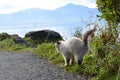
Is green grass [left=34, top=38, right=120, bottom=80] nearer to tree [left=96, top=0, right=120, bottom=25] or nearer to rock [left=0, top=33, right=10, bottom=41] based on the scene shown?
tree [left=96, top=0, right=120, bottom=25]

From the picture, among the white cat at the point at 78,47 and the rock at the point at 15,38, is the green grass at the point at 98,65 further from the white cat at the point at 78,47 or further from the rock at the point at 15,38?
the rock at the point at 15,38

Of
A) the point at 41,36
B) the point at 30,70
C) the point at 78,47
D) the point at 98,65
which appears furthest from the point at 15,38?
the point at 98,65

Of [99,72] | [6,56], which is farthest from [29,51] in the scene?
[99,72]

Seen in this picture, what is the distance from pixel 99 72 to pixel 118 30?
1.45 m

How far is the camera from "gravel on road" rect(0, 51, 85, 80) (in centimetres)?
1084

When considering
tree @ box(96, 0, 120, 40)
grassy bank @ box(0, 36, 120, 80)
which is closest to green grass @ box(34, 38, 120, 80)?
grassy bank @ box(0, 36, 120, 80)

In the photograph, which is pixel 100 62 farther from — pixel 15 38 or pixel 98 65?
pixel 15 38

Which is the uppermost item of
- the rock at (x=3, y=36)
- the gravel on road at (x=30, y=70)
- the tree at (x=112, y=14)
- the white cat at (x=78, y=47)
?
the tree at (x=112, y=14)

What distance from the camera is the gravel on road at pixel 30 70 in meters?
10.8

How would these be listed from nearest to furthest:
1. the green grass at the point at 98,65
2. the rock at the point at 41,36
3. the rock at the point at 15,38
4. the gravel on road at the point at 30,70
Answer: the green grass at the point at 98,65 < the gravel on road at the point at 30,70 < the rock at the point at 15,38 < the rock at the point at 41,36

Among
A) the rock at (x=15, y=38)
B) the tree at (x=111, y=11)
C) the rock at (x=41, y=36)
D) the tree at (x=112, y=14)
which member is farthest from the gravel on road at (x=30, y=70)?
the rock at (x=41, y=36)

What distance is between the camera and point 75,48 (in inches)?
453

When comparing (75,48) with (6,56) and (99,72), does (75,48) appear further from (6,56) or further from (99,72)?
(6,56)

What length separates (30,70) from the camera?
12062mm
